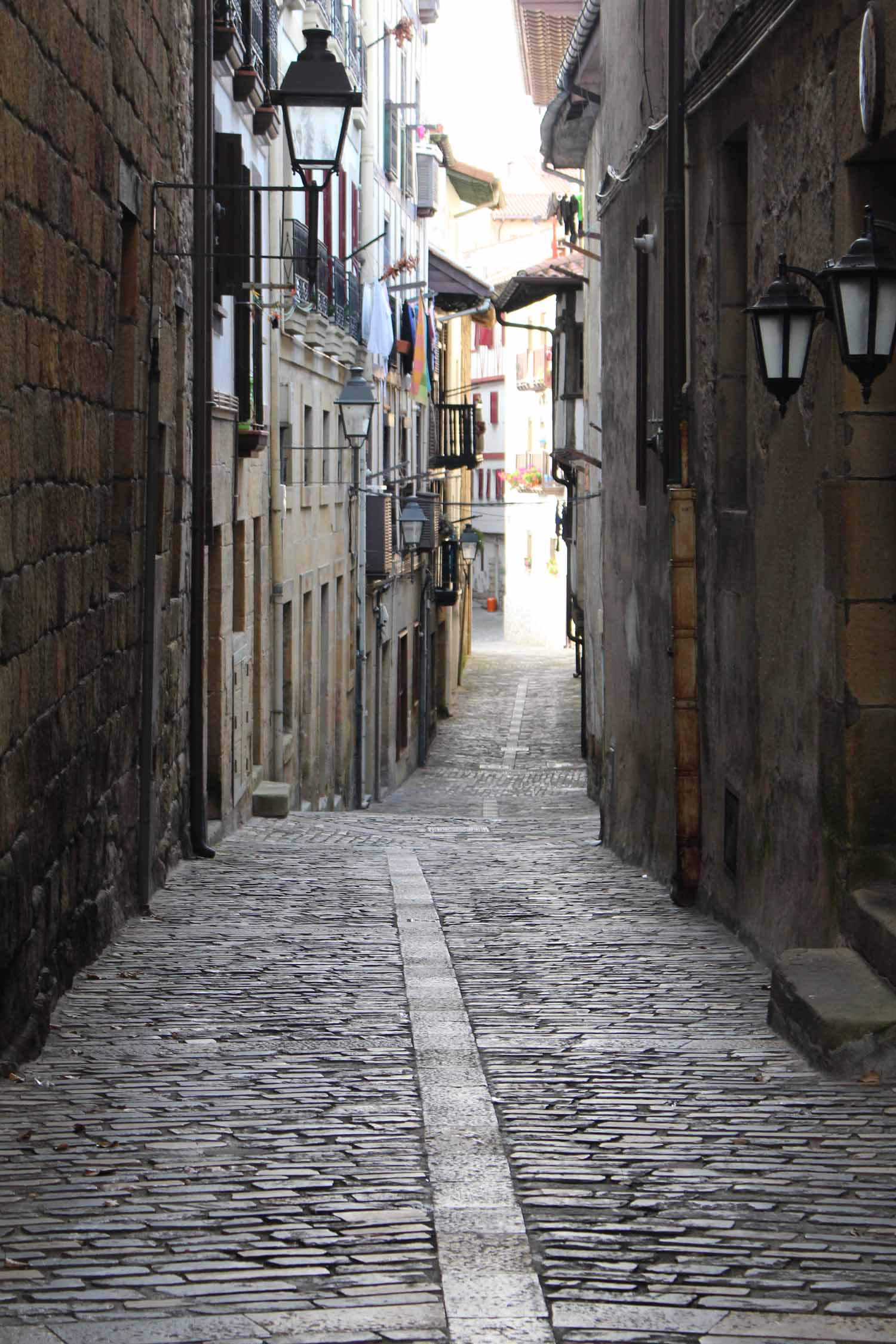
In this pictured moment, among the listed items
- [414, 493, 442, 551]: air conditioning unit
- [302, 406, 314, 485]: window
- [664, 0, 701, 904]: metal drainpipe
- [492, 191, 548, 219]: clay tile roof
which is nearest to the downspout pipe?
[664, 0, 701, 904]: metal drainpipe

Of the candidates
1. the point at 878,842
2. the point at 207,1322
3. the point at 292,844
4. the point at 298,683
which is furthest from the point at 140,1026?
the point at 298,683

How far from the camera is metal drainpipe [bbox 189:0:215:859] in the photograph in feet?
42.8

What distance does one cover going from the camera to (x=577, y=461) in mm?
26969

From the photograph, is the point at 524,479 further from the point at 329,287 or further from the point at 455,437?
the point at 329,287

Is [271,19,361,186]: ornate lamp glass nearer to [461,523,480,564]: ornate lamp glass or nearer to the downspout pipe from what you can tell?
the downspout pipe

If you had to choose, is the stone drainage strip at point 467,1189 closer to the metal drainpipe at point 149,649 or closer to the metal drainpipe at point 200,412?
the metal drainpipe at point 149,649

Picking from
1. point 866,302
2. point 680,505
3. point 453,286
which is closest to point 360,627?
point 680,505

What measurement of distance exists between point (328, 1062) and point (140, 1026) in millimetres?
944

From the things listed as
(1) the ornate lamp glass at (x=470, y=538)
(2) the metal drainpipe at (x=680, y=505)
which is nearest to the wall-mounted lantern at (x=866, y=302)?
(2) the metal drainpipe at (x=680, y=505)

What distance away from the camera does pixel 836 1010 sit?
6215mm

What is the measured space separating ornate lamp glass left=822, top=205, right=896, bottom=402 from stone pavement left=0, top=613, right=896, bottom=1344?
2.33 m

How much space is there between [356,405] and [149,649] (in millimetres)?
13335

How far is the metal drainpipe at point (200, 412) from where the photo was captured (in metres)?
13.0

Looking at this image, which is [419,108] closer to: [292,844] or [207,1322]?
[292,844]
